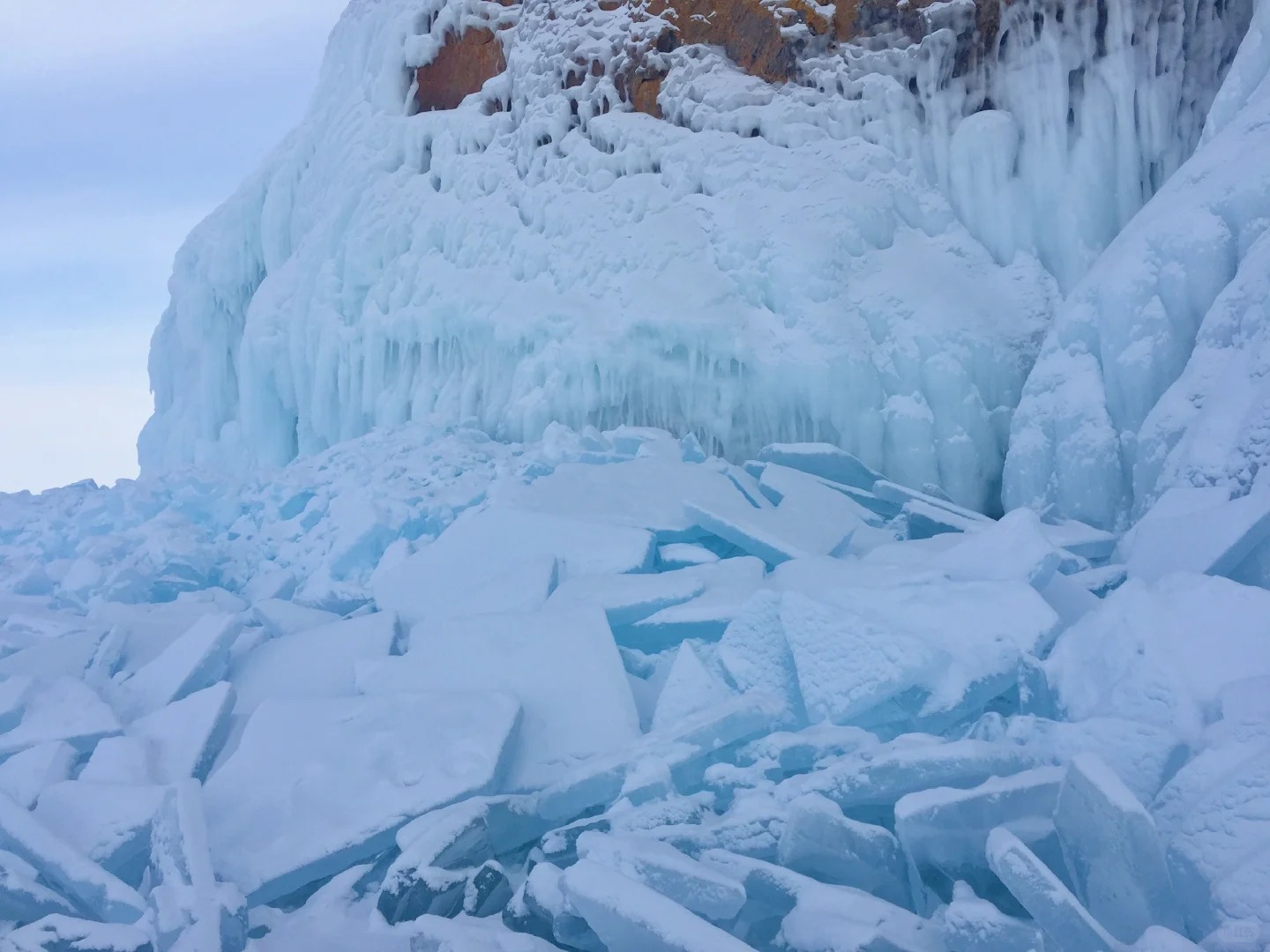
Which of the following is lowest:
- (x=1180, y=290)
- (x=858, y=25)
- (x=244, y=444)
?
(x=244, y=444)

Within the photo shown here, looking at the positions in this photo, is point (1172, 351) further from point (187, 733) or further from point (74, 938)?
point (74, 938)

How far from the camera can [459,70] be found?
243 inches

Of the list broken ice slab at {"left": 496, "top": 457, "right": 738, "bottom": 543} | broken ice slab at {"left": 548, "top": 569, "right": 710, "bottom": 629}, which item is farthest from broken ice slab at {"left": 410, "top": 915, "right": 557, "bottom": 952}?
broken ice slab at {"left": 496, "top": 457, "right": 738, "bottom": 543}

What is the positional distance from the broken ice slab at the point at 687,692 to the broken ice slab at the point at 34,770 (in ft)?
5.01

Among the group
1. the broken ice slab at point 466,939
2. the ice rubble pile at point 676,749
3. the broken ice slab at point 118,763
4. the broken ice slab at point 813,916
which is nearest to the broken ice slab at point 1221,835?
the ice rubble pile at point 676,749

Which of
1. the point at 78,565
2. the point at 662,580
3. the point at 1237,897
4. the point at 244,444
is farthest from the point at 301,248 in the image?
the point at 1237,897

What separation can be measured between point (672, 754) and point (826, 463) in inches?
94.3

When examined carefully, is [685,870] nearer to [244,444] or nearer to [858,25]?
[858,25]

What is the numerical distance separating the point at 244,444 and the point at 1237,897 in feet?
20.7

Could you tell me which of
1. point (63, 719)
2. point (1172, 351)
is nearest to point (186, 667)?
point (63, 719)

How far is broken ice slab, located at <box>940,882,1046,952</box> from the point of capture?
1698mm

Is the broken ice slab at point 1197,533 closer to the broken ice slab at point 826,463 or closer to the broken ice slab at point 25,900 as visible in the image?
the broken ice slab at point 826,463

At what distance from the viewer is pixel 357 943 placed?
78.5 inches

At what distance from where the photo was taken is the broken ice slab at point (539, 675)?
2.56 m
